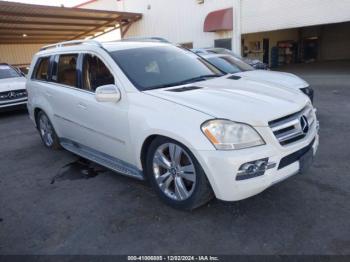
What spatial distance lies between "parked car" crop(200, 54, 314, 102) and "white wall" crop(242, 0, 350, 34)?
8850mm

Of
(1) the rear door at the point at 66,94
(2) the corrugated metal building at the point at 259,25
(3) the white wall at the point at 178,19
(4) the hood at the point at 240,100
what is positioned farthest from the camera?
(3) the white wall at the point at 178,19

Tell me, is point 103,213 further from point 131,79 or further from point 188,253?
point 131,79

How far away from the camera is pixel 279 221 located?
310 cm

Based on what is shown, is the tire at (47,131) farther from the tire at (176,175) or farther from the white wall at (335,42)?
the white wall at (335,42)

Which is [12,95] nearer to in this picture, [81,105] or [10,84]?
[10,84]

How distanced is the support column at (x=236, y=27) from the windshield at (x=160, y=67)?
567 inches

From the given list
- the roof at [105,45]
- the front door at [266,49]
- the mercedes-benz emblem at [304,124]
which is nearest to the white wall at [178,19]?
the front door at [266,49]

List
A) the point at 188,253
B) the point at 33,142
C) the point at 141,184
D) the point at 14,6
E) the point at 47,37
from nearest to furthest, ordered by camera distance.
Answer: the point at 188,253, the point at 141,184, the point at 33,142, the point at 14,6, the point at 47,37

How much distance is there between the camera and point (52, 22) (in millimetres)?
21641

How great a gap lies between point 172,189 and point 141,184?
2.49ft

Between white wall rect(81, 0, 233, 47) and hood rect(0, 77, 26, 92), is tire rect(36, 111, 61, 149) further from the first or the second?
white wall rect(81, 0, 233, 47)

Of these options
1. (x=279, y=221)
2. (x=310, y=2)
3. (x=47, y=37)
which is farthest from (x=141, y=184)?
(x=47, y=37)

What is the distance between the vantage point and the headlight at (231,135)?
2.83 m

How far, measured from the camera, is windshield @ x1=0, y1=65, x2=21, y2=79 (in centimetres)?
1045
